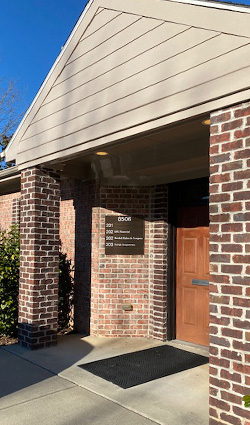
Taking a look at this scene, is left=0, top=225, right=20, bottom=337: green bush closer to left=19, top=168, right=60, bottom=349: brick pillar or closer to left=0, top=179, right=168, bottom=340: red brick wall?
left=19, top=168, right=60, bottom=349: brick pillar

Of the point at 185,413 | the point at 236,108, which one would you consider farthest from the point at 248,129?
the point at 185,413

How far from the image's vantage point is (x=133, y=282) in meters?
6.73

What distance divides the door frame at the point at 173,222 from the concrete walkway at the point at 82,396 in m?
1.43

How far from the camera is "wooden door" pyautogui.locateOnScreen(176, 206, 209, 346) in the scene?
19.9 feet

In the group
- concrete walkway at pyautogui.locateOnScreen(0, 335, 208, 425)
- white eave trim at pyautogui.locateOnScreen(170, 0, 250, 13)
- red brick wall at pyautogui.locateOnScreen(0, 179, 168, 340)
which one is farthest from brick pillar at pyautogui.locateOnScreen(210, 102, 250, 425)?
red brick wall at pyautogui.locateOnScreen(0, 179, 168, 340)

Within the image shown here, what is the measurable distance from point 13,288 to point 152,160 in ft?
11.0

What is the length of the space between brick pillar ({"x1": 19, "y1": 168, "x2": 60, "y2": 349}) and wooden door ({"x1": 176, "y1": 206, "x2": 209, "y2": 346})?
204cm

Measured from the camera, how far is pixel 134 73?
420 cm

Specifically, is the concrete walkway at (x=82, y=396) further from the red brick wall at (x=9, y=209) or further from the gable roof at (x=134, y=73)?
the red brick wall at (x=9, y=209)

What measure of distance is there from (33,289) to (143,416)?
2.67m

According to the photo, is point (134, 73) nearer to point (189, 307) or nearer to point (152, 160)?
point (152, 160)

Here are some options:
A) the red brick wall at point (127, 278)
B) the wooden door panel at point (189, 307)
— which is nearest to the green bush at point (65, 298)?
the red brick wall at point (127, 278)

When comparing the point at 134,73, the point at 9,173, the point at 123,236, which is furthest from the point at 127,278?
the point at 134,73

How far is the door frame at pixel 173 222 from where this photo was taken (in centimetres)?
626
